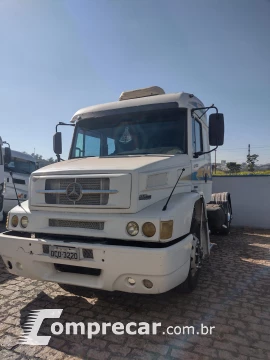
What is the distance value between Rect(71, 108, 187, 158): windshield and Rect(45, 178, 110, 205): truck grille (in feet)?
3.96

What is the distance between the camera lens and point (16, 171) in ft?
34.8

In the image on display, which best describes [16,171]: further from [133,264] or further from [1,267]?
[133,264]

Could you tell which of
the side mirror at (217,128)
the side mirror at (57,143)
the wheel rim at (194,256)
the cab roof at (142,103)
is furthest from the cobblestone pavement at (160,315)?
the cab roof at (142,103)

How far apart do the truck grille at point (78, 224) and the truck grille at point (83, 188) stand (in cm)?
22

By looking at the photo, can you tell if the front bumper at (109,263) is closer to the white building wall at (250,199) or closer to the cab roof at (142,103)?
the cab roof at (142,103)

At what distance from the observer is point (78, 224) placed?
3.20 metres

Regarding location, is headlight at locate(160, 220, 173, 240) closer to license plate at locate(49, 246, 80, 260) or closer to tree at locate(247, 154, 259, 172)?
license plate at locate(49, 246, 80, 260)

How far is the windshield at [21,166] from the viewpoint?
10562 millimetres

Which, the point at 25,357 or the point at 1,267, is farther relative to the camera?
the point at 1,267

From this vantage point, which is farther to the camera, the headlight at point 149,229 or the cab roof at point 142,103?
the cab roof at point 142,103

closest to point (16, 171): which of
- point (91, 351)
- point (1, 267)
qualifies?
point (1, 267)

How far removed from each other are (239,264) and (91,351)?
371 cm

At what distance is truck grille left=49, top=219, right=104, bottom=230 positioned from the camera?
3094mm
